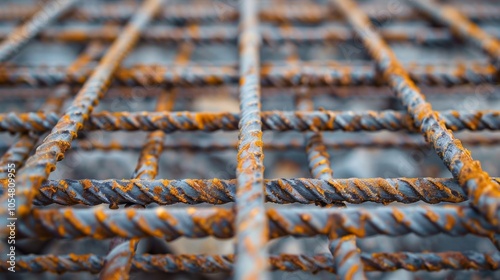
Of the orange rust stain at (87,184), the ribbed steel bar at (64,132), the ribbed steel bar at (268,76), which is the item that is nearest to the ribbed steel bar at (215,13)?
the ribbed steel bar at (64,132)

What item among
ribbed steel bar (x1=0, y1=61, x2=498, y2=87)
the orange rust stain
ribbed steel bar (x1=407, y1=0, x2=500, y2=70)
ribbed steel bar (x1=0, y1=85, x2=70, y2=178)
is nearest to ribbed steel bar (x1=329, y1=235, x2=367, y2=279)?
the orange rust stain

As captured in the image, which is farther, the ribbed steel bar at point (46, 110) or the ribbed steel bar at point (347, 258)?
the ribbed steel bar at point (46, 110)

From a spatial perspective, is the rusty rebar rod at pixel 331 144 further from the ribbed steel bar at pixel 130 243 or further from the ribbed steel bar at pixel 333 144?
the ribbed steel bar at pixel 130 243

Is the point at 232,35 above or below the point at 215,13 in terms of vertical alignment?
below

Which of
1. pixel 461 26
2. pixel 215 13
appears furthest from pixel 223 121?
pixel 461 26

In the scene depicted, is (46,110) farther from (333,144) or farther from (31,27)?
(333,144)

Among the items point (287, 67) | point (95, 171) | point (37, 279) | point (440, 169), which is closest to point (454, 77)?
point (287, 67)
